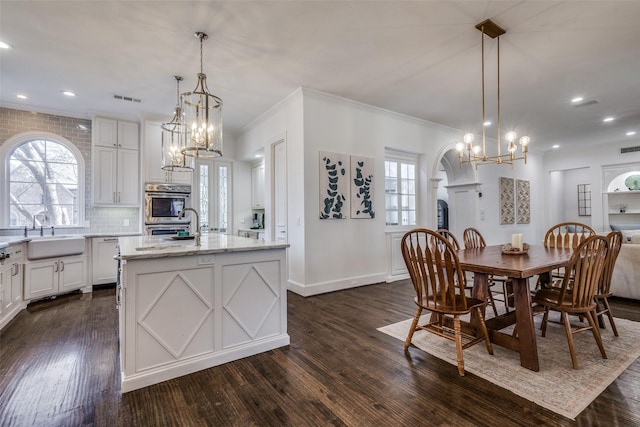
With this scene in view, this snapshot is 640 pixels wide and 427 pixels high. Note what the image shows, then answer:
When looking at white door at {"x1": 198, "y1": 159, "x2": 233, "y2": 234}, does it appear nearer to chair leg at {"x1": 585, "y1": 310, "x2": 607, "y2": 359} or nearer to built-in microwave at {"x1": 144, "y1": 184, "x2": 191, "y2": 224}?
built-in microwave at {"x1": 144, "y1": 184, "x2": 191, "y2": 224}

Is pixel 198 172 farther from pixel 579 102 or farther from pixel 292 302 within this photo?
pixel 579 102

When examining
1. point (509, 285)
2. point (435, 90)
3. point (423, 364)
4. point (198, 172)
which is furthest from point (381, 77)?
point (198, 172)

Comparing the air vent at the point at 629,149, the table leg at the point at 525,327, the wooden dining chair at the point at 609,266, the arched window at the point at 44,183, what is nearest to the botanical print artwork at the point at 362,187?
the table leg at the point at 525,327

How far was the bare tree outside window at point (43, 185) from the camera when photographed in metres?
4.85

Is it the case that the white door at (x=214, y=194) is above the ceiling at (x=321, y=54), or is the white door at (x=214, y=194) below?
below

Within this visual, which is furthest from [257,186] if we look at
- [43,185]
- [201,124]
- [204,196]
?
[201,124]

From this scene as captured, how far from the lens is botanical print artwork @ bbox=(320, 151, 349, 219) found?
4508mm

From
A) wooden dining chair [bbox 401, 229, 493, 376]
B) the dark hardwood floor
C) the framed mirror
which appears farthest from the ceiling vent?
the framed mirror

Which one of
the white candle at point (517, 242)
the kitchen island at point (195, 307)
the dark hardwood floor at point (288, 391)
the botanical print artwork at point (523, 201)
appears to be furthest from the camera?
the botanical print artwork at point (523, 201)

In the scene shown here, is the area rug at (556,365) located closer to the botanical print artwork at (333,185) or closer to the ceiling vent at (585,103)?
the botanical print artwork at (333,185)

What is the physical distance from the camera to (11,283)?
3.56 meters

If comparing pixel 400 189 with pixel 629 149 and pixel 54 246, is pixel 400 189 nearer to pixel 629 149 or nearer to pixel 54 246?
pixel 54 246

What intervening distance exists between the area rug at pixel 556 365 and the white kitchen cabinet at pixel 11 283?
3999 millimetres

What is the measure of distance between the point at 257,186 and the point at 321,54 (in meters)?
3.60
